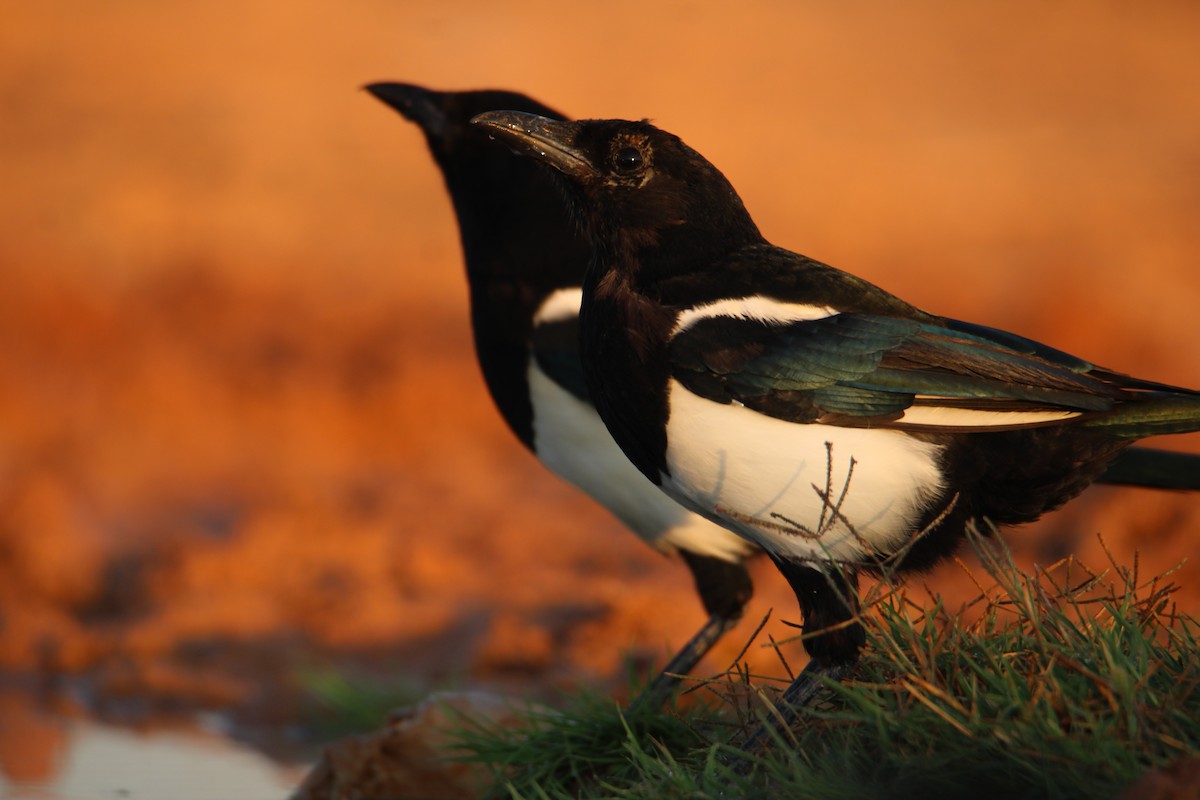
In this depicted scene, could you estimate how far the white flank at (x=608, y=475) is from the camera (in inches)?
163

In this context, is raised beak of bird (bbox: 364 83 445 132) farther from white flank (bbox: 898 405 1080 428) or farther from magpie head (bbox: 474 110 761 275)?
white flank (bbox: 898 405 1080 428)

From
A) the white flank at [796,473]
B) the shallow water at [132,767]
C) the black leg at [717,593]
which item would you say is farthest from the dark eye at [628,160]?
the shallow water at [132,767]

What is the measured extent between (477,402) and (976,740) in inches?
245

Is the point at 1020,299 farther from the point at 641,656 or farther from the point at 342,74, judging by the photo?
the point at 342,74

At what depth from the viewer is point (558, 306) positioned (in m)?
4.40

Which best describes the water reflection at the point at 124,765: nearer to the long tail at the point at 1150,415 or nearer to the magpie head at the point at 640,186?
the magpie head at the point at 640,186

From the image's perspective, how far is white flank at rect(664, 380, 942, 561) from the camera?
9.90 ft

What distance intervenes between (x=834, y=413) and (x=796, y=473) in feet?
0.48

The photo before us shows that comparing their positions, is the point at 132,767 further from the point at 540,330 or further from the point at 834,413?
the point at 834,413

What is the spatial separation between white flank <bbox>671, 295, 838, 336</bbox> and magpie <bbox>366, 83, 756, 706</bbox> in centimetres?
104

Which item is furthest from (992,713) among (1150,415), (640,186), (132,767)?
(132,767)

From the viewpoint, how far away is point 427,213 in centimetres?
1061

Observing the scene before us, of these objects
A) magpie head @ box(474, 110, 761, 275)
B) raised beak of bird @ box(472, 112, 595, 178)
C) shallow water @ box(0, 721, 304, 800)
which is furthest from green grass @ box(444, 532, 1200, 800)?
shallow water @ box(0, 721, 304, 800)

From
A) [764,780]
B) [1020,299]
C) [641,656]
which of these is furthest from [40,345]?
[764,780]
